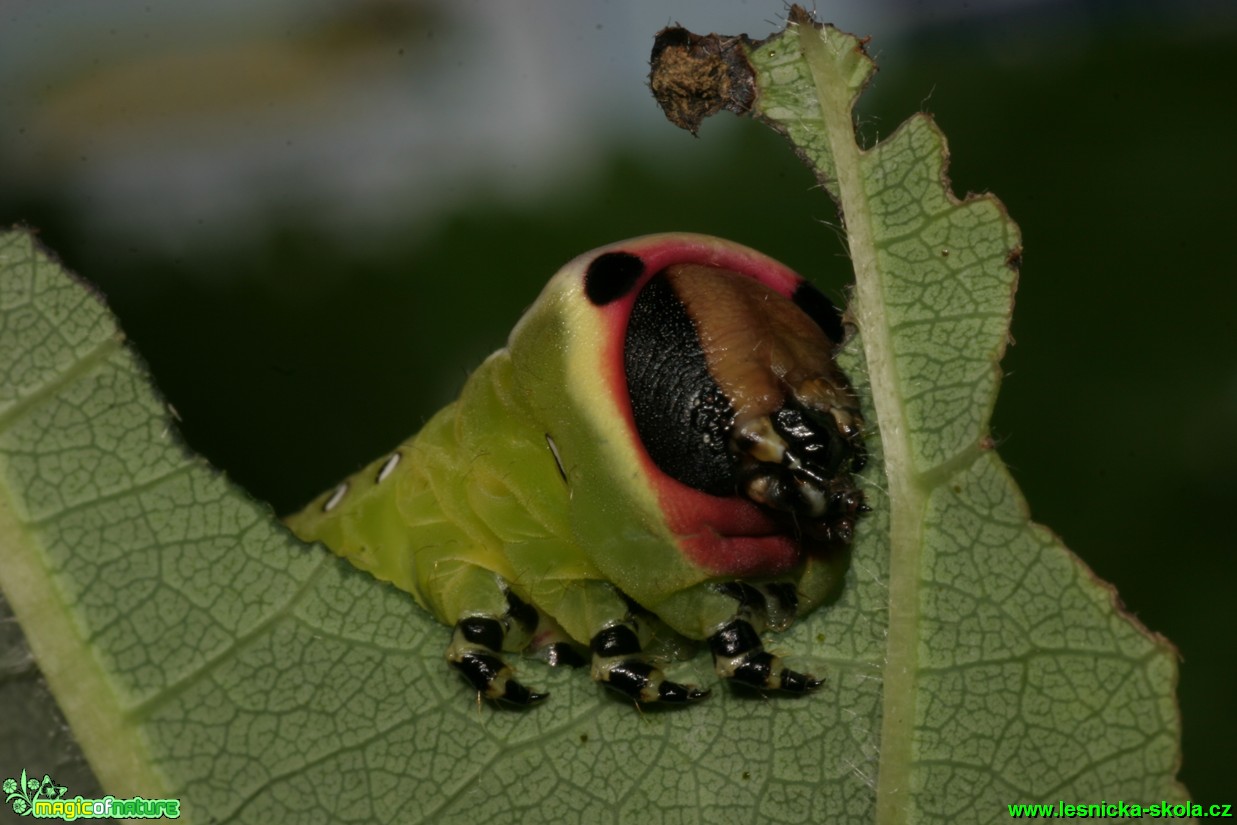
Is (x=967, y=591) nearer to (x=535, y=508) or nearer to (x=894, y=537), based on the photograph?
(x=894, y=537)

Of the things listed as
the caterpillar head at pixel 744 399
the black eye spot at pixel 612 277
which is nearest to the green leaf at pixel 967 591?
the caterpillar head at pixel 744 399

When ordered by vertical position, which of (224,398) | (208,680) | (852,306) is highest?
(852,306)

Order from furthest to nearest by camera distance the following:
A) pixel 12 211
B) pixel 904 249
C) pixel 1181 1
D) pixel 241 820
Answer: pixel 12 211
pixel 1181 1
pixel 904 249
pixel 241 820

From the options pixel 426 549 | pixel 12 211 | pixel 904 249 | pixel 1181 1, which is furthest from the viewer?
pixel 12 211

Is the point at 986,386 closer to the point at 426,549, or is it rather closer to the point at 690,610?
the point at 690,610

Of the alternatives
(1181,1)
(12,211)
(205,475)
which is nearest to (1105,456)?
(1181,1)

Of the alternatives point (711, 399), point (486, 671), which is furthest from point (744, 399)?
point (486, 671)
